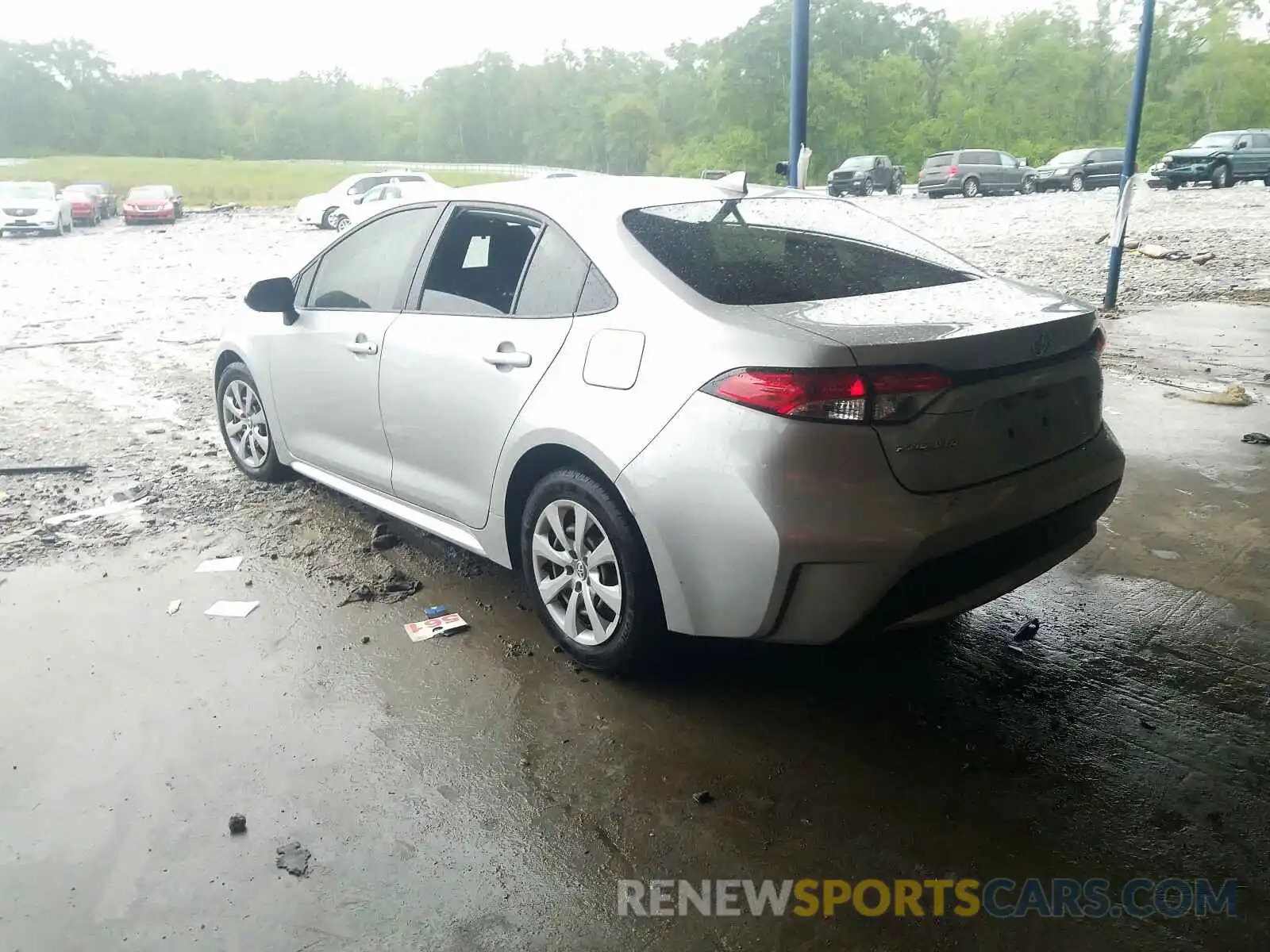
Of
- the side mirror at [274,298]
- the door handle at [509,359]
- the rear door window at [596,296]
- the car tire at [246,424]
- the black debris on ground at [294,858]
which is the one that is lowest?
the black debris on ground at [294,858]

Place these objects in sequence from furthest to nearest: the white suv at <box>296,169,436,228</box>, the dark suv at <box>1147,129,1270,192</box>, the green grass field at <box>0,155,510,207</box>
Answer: the white suv at <box>296,169,436,228</box>
the green grass field at <box>0,155,510,207</box>
the dark suv at <box>1147,129,1270,192</box>

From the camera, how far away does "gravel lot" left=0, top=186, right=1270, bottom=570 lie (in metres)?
5.24

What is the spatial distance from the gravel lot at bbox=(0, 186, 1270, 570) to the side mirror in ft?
0.93

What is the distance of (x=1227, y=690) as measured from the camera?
3.11 m

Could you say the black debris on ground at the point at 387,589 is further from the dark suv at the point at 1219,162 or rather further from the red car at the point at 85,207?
the red car at the point at 85,207

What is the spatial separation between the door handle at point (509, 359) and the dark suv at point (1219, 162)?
33.8 feet

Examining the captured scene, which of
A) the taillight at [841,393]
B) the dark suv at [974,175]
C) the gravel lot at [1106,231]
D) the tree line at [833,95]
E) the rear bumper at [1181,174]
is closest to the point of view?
the taillight at [841,393]

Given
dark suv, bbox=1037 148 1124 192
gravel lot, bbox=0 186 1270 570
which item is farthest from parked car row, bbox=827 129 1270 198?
gravel lot, bbox=0 186 1270 570

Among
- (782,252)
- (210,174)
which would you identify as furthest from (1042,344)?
(210,174)

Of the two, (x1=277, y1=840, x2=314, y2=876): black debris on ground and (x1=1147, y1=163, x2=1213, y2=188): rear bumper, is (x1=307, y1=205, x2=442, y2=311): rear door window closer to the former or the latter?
(x1=277, y1=840, x2=314, y2=876): black debris on ground

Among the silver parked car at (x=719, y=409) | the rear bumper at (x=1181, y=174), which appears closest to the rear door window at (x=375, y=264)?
the silver parked car at (x=719, y=409)

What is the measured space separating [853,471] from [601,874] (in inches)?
47.0

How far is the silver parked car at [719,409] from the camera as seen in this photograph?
8.45ft

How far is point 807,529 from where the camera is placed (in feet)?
8.41
